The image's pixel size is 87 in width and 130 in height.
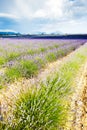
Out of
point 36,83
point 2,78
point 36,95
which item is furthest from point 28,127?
point 2,78

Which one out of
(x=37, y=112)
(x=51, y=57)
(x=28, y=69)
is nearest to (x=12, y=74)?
(x=28, y=69)

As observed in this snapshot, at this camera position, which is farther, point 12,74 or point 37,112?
point 12,74

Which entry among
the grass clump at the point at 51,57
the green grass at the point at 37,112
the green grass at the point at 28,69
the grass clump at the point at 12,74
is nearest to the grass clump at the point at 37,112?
the green grass at the point at 37,112

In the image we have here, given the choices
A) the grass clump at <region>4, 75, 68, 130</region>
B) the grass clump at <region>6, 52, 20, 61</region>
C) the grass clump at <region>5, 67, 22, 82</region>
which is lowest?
A: the grass clump at <region>6, 52, 20, 61</region>

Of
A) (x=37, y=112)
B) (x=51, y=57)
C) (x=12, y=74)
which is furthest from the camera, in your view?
(x=51, y=57)

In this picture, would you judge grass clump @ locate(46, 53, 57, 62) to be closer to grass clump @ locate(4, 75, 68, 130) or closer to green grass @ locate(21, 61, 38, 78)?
green grass @ locate(21, 61, 38, 78)

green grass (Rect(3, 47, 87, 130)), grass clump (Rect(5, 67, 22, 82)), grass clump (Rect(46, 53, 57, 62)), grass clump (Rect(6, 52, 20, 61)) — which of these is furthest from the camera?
grass clump (Rect(46, 53, 57, 62))

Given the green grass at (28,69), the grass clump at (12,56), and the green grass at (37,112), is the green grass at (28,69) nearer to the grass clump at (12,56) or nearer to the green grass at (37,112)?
the grass clump at (12,56)

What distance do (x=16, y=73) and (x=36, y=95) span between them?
4.81m

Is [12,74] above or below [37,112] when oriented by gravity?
below

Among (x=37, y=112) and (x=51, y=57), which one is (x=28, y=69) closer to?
(x=51, y=57)

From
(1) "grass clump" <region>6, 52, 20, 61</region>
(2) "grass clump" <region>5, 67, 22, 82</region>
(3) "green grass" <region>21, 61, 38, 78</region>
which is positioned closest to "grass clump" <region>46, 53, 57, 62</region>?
(1) "grass clump" <region>6, 52, 20, 61</region>

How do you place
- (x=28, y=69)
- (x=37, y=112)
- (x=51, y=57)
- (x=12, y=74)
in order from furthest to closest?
1. (x=51, y=57)
2. (x=28, y=69)
3. (x=12, y=74)
4. (x=37, y=112)

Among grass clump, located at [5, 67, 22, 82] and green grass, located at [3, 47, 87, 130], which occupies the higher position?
green grass, located at [3, 47, 87, 130]
